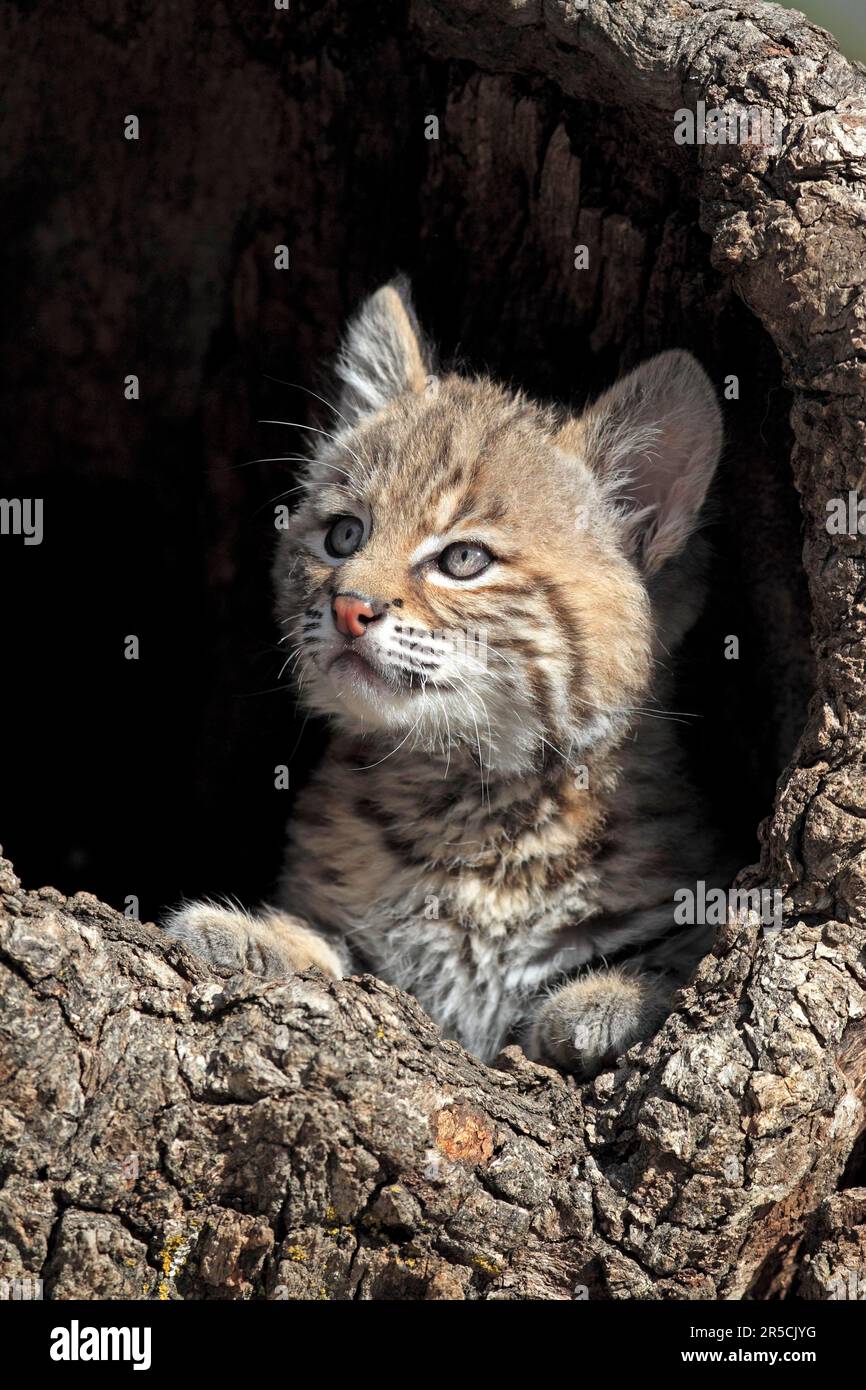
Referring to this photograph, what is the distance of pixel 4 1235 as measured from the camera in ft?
8.87

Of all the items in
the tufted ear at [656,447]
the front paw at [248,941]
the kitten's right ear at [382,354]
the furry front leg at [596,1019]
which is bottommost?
the furry front leg at [596,1019]

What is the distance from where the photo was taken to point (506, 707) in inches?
144

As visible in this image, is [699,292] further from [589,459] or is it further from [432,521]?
[432,521]

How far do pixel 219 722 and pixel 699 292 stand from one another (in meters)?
2.63

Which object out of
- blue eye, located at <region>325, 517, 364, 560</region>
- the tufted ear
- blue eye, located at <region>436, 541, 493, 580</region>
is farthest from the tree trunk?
blue eye, located at <region>325, 517, 364, 560</region>

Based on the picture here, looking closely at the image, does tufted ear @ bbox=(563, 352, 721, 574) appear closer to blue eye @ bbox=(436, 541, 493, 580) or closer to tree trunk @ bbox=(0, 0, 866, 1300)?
tree trunk @ bbox=(0, 0, 866, 1300)

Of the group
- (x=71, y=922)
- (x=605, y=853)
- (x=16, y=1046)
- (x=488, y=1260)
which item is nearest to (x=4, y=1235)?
(x=16, y=1046)

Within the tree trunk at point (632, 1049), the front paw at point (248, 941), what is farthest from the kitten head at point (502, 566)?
the front paw at point (248, 941)

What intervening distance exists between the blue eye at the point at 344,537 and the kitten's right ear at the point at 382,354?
Result: 712 millimetres

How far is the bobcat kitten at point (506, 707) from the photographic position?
3.59 meters

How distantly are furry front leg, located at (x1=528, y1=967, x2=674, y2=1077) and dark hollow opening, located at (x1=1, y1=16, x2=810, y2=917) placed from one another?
1062mm

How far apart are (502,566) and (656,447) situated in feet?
2.12

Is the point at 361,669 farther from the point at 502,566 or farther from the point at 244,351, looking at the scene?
the point at 244,351

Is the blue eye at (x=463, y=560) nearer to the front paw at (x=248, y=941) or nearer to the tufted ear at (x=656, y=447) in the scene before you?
the tufted ear at (x=656, y=447)
